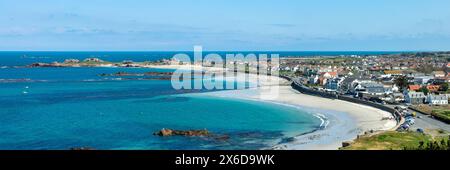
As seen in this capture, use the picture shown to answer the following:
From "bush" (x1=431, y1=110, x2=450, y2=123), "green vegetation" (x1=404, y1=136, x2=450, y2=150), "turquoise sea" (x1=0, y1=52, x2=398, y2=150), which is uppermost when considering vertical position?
"green vegetation" (x1=404, y1=136, x2=450, y2=150)

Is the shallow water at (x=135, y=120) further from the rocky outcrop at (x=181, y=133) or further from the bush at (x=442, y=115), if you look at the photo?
the bush at (x=442, y=115)

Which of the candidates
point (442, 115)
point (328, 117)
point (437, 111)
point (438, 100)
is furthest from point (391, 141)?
point (438, 100)

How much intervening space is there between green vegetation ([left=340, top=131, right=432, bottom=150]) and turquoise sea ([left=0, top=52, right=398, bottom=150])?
17.8 feet

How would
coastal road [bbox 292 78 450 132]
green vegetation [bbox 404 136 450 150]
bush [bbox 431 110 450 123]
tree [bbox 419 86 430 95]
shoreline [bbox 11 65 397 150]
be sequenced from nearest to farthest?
green vegetation [bbox 404 136 450 150] < shoreline [bbox 11 65 397 150] < coastal road [bbox 292 78 450 132] < bush [bbox 431 110 450 123] < tree [bbox 419 86 430 95]

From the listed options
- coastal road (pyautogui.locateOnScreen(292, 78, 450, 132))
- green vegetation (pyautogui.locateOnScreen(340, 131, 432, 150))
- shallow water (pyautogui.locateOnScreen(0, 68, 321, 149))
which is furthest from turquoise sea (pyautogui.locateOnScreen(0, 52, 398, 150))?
coastal road (pyautogui.locateOnScreen(292, 78, 450, 132))

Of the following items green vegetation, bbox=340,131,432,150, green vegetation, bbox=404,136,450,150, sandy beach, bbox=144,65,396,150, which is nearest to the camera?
green vegetation, bbox=404,136,450,150

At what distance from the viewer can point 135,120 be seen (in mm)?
40531

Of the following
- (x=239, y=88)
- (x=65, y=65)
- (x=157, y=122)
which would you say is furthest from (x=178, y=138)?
(x=65, y=65)

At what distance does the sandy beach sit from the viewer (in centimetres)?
3045

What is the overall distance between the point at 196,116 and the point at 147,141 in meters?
11.9

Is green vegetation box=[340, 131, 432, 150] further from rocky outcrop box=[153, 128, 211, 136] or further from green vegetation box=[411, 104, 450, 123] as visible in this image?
rocky outcrop box=[153, 128, 211, 136]

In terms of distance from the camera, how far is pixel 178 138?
106 ft
